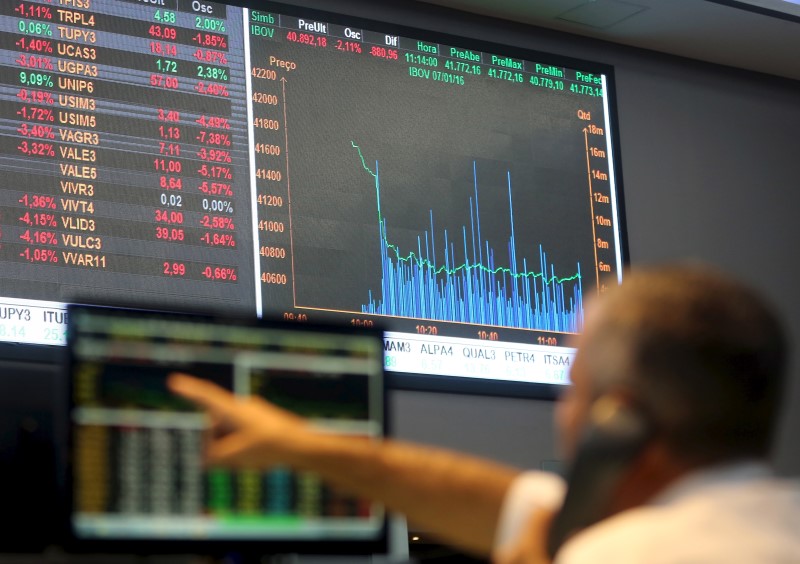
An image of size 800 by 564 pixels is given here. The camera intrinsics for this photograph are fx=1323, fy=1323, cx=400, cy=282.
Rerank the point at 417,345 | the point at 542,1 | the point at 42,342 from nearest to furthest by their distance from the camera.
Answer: the point at 42,342, the point at 417,345, the point at 542,1

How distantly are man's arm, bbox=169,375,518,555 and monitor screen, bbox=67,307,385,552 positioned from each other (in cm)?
10

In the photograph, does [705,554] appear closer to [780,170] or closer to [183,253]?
[183,253]

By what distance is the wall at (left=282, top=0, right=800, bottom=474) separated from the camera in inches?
160

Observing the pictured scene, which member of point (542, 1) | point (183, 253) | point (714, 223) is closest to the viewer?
point (183, 253)

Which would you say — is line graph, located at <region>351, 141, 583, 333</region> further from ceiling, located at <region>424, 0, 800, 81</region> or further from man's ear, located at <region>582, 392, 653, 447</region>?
man's ear, located at <region>582, 392, 653, 447</region>

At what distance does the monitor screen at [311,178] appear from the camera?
327 centimetres

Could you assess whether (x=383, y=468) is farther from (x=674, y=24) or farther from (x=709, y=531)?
(x=674, y=24)

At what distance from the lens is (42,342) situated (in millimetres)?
3119

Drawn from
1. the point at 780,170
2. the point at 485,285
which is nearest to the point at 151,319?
the point at 485,285

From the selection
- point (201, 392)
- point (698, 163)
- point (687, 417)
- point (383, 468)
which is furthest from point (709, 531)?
point (698, 163)

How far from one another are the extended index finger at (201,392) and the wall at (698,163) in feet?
8.32

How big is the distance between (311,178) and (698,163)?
4.80 feet

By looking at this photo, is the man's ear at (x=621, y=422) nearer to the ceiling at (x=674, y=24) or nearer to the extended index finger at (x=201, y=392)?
the extended index finger at (x=201, y=392)

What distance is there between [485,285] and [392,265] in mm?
303
